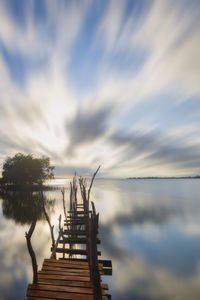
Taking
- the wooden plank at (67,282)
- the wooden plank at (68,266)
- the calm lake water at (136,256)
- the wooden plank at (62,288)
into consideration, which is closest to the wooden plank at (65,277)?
the wooden plank at (67,282)

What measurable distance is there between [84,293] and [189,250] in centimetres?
1271

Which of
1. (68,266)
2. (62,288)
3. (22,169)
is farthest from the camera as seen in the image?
(22,169)

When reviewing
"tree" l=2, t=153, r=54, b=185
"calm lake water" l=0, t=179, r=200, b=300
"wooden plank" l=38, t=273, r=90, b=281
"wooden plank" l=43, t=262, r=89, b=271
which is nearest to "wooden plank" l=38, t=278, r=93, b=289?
"wooden plank" l=38, t=273, r=90, b=281

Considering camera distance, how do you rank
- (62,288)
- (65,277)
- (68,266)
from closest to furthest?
(62,288)
(65,277)
(68,266)

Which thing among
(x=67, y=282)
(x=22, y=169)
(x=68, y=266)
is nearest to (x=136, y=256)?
(x=68, y=266)

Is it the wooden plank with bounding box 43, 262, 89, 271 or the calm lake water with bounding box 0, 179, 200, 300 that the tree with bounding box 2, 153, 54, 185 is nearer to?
the calm lake water with bounding box 0, 179, 200, 300

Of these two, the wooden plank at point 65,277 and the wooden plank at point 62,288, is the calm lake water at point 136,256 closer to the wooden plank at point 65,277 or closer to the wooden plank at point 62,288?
the wooden plank at point 65,277

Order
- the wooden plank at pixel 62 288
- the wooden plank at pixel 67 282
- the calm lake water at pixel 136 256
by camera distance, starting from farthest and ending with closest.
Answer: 1. the calm lake water at pixel 136 256
2. the wooden plank at pixel 67 282
3. the wooden plank at pixel 62 288

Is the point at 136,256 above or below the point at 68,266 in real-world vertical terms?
below

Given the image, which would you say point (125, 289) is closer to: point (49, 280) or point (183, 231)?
point (49, 280)

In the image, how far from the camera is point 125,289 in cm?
882

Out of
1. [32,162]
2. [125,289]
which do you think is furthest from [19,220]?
[32,162]

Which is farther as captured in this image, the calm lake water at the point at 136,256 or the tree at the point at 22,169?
the tree at the point at 22,169

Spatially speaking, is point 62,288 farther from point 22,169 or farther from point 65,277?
point 22,169
